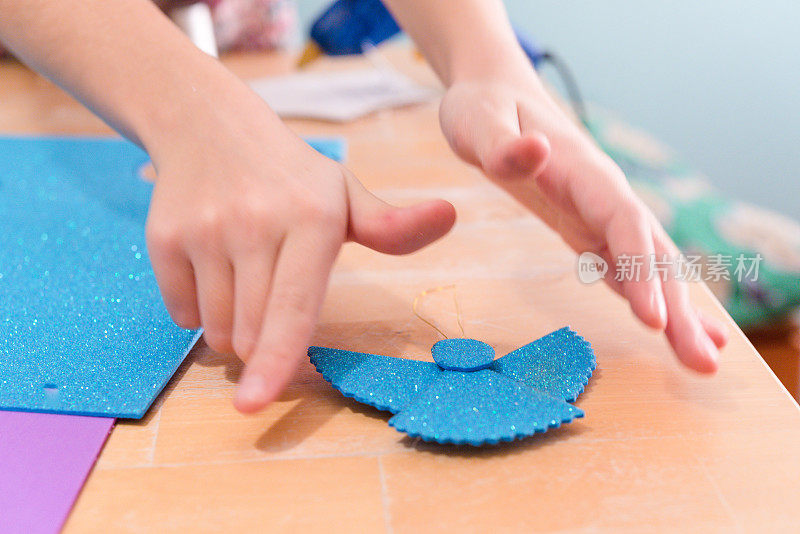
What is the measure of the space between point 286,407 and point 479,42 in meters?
0.37

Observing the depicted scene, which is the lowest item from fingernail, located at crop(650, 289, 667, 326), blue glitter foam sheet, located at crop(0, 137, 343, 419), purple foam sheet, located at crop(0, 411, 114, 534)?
blue glitter foam sheet, located at crop(0, 137, 343, 419)

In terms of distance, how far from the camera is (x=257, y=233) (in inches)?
15.3

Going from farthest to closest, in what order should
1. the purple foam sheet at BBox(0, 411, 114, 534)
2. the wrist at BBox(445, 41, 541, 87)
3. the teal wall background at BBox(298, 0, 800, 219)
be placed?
the teal wall background at BBox(298, 0, 800, 219), the wrist at BBox(445, 41, 541, 87), the purple foam sheet at BBox(0, 411, 114, 534)

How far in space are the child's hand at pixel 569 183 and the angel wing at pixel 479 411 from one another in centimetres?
8

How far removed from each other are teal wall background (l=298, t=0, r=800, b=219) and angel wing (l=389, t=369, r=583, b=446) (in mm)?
1708

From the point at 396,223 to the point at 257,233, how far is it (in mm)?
78

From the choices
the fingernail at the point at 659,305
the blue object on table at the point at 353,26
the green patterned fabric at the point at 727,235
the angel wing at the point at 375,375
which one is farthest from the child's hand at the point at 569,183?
the blue object on table at the point at 353,26

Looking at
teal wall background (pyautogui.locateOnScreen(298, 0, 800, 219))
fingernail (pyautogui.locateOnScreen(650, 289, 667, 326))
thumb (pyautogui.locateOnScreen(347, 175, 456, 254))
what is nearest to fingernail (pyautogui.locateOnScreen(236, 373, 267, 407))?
thumb (pyautogui.locateOnScreen(347, 175, 456, 254))

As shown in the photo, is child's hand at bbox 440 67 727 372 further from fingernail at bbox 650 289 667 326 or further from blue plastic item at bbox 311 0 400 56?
blue plastic item at bbox 311 0 400 56

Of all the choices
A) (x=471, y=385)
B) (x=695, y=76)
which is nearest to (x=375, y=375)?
(x=471, y=385)

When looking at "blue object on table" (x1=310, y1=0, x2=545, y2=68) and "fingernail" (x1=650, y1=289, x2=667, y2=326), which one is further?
"blue object on table" (x1=310, y1=0, x2=545, y2=68)

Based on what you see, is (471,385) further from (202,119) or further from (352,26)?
(352,26)

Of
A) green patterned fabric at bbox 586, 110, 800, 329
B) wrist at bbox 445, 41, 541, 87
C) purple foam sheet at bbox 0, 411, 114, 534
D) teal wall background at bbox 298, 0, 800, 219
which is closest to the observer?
purple foam sheet at bbox 0, 411, 114, 534

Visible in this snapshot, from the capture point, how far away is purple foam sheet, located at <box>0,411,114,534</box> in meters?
0.33
